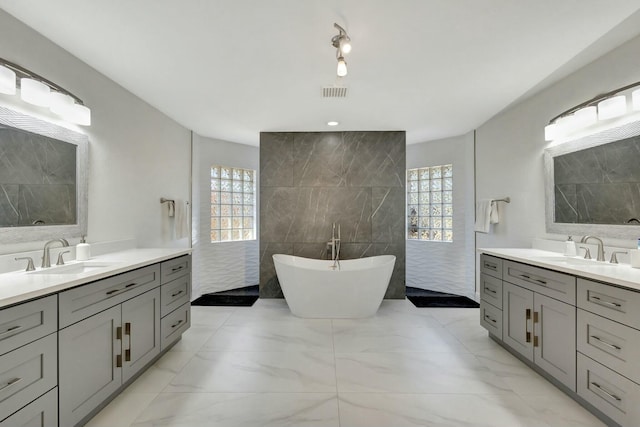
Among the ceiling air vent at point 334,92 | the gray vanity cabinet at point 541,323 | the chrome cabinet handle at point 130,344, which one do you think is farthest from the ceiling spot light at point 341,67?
the chrome cabinet handle at point 130,344

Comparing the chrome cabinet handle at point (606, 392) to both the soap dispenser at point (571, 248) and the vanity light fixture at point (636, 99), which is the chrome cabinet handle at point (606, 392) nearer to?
the soap dispenser at point (571, 248)

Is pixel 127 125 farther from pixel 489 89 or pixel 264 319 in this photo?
pixel 489 89

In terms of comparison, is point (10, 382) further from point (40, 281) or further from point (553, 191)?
point (553, 191)

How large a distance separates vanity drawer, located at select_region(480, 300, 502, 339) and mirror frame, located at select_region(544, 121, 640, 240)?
96 cm

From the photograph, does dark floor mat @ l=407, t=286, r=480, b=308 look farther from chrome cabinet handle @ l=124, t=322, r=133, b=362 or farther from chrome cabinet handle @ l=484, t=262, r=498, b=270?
chrome cabinet handle @ l=124, t=322, r=133, b=362

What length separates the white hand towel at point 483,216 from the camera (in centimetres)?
374

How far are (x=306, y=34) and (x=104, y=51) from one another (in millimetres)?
1555

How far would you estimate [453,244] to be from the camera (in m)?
4.62

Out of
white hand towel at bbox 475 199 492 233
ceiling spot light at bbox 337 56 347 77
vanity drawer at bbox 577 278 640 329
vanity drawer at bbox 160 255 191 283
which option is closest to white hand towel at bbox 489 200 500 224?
white hand towel at bbox 475 199 492 233

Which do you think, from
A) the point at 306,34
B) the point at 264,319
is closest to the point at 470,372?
the point at 264,319

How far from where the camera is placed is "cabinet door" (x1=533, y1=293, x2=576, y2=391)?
6.12 feet

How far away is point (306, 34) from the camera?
1997 mm

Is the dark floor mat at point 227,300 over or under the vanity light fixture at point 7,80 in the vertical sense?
under

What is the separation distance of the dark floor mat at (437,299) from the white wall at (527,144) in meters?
0.83
